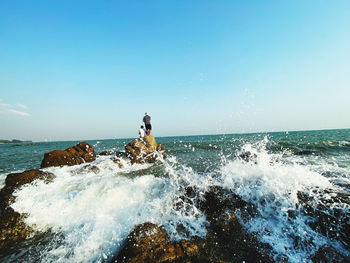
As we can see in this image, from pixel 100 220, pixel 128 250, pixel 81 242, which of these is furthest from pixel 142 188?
pixel 128 250

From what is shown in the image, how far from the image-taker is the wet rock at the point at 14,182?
4.46m

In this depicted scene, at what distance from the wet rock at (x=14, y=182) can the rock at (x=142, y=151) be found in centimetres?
475

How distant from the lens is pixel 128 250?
8.07 feet

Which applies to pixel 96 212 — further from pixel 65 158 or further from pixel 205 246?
pixel 65 158

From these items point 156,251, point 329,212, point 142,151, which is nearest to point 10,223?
point 156,251

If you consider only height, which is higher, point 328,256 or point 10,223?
point 10,223

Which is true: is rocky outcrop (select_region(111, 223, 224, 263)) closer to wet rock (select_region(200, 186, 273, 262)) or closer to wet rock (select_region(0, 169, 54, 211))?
wet rock (select_region(200, 186, 273, 262))

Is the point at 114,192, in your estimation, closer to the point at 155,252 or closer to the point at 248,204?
the point at 155,252

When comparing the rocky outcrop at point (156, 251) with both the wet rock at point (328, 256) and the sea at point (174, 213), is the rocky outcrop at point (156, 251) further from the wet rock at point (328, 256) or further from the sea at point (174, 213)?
the wet rock at point (328, 256)

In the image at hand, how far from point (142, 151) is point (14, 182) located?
660 cm

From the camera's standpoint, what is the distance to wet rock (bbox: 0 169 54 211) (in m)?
4.46

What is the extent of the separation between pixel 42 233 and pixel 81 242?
47.5 inches

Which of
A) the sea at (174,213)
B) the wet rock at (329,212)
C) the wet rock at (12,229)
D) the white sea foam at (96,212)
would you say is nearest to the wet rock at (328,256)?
the sea at (174,213)

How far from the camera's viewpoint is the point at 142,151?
11.0 m
